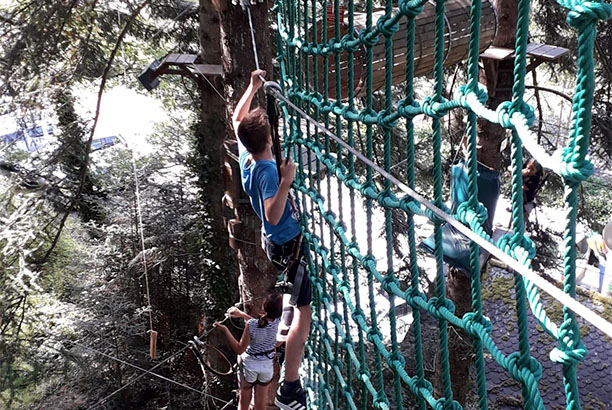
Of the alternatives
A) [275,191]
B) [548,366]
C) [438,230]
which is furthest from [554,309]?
[438,230]

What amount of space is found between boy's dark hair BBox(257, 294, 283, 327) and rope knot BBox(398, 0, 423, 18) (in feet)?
6.21

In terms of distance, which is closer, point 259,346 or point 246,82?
point 246,82

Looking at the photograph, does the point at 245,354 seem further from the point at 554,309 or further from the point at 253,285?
the point at 554,309

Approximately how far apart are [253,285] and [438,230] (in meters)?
2.21

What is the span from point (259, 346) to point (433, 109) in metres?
2.13

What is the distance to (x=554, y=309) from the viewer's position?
5316 mm

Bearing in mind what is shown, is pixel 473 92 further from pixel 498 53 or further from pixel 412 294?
pixel 498 53

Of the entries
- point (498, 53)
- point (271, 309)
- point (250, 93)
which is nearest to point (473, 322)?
point (250, 93)

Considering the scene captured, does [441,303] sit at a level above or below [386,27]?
below

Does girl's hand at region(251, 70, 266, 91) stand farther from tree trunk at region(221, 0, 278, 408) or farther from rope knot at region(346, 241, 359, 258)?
rope knot at region(346, 241, 359, 258)

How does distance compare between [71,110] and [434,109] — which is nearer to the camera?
[434,109]

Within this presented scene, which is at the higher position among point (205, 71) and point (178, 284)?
point (205, 71)

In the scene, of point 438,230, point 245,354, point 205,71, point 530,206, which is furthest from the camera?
point 530,206

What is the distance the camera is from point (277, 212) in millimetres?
1726
